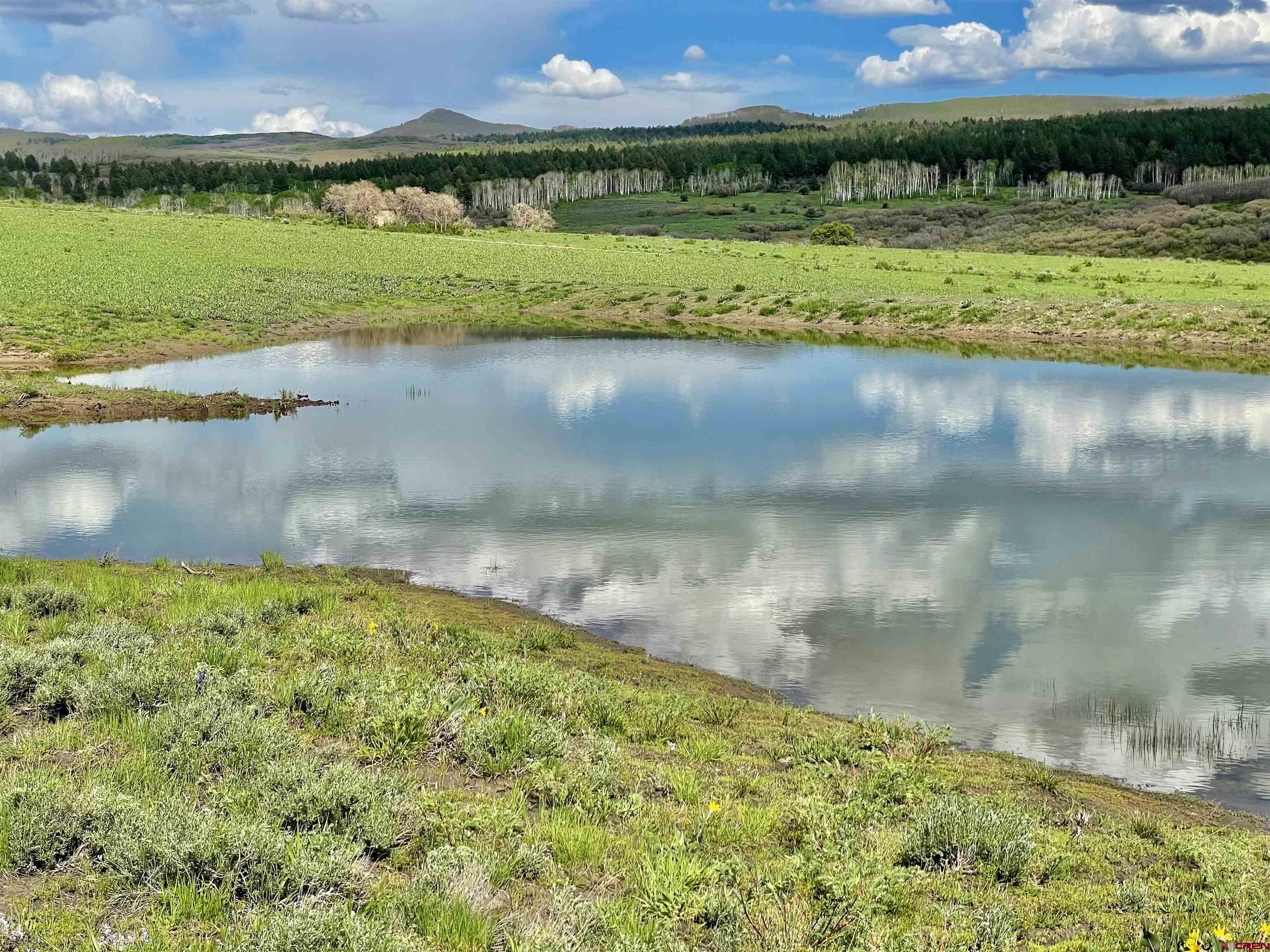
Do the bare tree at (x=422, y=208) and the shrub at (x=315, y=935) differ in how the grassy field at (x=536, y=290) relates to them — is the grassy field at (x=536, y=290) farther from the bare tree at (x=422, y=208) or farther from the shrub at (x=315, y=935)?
the bare tree at (x=422, y=208)

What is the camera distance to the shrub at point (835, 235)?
415ft

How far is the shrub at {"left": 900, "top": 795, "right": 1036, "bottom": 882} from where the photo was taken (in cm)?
738

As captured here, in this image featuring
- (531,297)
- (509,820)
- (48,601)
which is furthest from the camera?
(531,297)

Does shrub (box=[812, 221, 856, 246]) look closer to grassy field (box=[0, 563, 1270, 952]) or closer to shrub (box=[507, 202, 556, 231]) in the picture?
shrub (box=[507, 202, 556, 231])

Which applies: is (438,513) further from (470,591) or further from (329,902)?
(329,902)

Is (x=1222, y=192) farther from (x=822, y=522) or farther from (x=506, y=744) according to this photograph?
(x=506, y=744)

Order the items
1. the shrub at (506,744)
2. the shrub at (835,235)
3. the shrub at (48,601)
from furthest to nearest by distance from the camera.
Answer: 1. the shrub at (835,235)
2. the shrub at (48,601)
3. the shrub at (506,744)

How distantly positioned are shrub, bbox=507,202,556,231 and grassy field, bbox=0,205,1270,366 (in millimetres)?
58555

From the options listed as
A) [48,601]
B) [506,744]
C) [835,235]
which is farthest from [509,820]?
[835,235]

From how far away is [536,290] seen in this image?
6869cm

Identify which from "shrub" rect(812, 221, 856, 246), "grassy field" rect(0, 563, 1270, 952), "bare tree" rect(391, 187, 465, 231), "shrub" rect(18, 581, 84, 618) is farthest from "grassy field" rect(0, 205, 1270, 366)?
"bare tree" rect(391, 187, 465, 231)

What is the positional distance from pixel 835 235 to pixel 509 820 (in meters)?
129

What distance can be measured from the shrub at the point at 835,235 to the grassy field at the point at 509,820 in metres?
119

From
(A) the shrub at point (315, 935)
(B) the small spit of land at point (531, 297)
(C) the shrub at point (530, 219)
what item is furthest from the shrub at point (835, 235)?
(A) the shrub at point (315, 935)
